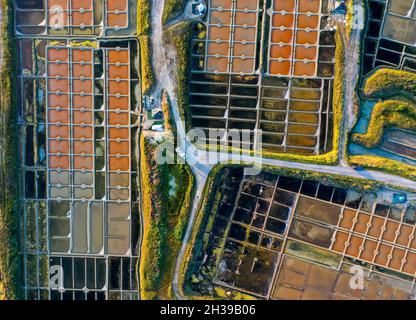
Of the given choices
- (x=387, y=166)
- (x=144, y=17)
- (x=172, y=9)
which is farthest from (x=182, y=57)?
(x=387, y=166)

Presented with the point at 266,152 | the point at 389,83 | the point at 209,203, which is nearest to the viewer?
the point at 389,83

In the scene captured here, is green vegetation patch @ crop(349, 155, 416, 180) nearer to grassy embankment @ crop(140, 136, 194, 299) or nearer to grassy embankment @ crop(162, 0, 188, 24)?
grassy embankment @ crop(140, 136, 194, 299)

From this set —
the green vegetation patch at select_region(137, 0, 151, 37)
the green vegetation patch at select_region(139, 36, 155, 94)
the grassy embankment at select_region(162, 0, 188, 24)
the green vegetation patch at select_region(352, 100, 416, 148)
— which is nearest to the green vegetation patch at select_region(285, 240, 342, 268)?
the green vegetation patch at select_region(352, 100, 416, 148)

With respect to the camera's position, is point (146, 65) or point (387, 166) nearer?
point (387, 166)

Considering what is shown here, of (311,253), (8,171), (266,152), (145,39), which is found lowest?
(311,253)

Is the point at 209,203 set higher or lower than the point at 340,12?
lower

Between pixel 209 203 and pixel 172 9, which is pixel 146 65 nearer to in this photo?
pixel 172 9

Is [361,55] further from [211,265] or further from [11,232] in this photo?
[11,232]
